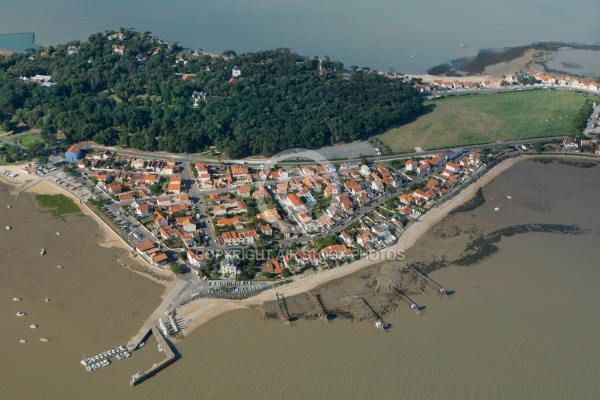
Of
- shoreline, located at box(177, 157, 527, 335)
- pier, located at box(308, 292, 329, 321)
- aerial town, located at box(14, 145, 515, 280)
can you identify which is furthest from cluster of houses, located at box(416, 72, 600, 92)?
pier, located at box(308, 292, 329, 321)

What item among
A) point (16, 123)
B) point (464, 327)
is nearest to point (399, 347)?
point (464, 327)

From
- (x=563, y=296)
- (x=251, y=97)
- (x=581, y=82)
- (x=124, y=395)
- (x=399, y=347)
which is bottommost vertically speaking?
(x=124, y=395)

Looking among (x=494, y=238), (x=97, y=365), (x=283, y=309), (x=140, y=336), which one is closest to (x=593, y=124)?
(x=494, y=238)

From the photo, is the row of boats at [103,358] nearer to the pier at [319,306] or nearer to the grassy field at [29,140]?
the pier at [319,306]

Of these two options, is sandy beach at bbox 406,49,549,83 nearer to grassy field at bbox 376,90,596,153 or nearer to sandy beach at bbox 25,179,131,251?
grassy field at bbox 376,90,596,153

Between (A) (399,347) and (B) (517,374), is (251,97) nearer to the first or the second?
(A) (399,347)

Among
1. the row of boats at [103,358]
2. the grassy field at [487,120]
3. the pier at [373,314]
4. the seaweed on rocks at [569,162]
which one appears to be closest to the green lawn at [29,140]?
the row of boats at [103,358]

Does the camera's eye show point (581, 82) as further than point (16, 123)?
Yes

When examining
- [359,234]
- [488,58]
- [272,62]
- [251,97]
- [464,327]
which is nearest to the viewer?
[464,327]
